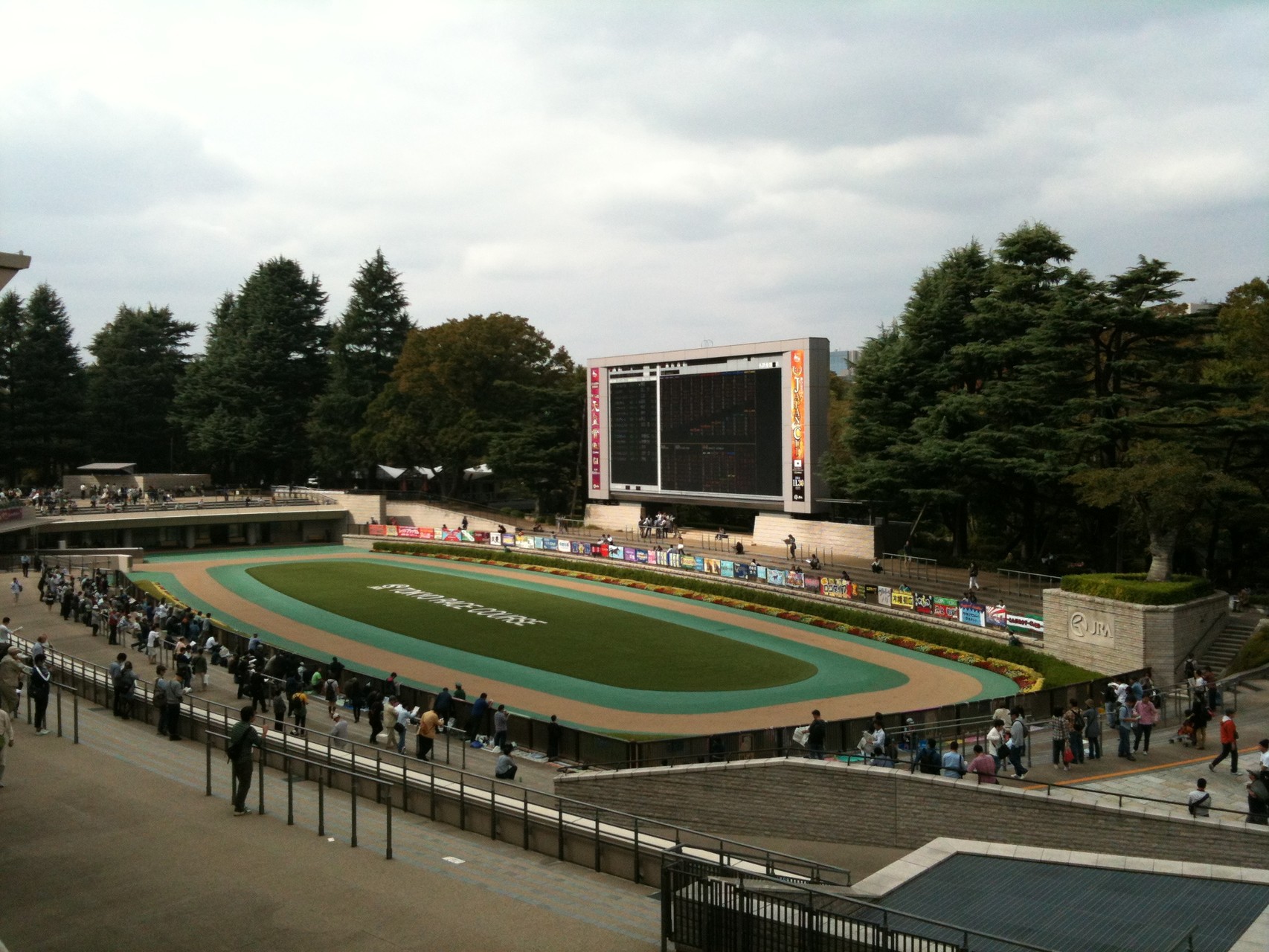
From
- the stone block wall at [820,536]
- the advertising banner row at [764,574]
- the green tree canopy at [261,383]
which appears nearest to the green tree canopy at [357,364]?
the green tree canopy at [261,383]

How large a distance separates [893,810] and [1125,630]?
15307mm

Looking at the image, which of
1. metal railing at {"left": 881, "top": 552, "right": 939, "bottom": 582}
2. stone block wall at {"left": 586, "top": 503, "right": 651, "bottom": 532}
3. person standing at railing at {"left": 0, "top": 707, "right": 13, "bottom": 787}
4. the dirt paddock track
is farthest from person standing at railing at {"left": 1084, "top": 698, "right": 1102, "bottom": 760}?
stone block wall at {"left": 586, "top": 503, "right": 651, "bottom": 532}

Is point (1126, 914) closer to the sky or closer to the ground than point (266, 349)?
closer to the ground

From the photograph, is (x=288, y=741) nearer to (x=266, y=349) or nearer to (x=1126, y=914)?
(x=1126, y=914)

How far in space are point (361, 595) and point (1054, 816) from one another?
1433 inches

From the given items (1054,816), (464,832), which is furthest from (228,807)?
(1054,816)

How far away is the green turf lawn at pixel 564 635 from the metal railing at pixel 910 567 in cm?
1012

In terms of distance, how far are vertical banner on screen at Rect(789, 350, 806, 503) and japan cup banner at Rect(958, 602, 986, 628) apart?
12907mm

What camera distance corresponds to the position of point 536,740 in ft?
72.4

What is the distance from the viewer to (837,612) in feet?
131

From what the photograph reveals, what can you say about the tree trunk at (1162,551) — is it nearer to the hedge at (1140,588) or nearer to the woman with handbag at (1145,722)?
the hedge at (1140,588)

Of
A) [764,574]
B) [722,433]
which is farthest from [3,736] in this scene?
[722,433]

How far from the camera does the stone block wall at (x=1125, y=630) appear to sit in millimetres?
28375

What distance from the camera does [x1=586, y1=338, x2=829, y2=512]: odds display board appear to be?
4709cm
